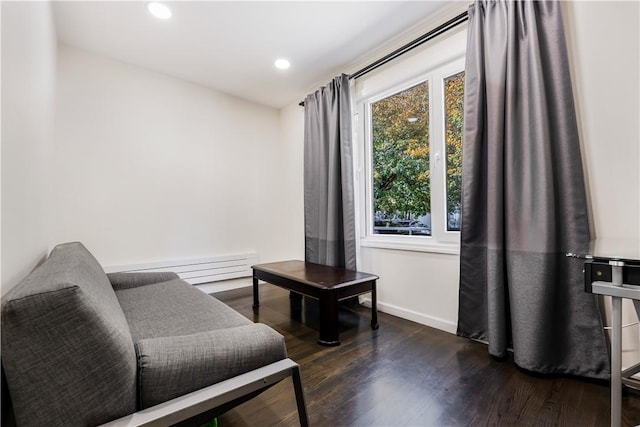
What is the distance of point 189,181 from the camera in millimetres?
3400

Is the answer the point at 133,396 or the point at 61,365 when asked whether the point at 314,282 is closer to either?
the point at 133,396

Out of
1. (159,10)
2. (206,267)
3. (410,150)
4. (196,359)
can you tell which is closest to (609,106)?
(410,150)

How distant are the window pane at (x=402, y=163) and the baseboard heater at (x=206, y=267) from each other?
1843 millimetres

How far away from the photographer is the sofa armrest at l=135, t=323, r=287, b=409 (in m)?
0.87

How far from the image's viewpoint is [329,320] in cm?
210

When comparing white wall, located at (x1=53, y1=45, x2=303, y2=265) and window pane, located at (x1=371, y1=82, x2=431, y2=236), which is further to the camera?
white wall, located at (x1=53, y1=45, x2=303, y2=265)

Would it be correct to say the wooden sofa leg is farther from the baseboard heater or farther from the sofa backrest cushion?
the baseboard heater

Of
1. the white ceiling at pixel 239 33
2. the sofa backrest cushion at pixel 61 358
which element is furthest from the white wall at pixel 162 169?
the sofa backrest cushion at pixel 61 358

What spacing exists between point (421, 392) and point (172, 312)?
1.44 metres

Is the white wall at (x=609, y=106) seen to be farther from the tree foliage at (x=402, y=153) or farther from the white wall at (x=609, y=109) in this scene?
the tree foliage at (x=402, y=153)

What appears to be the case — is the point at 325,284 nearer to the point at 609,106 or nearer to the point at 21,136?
the point at 21,136

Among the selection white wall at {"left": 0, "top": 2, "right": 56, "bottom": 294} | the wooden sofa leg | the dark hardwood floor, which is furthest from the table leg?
white wall at {"left": 0, "top": 2, "right": 56, "bottom": 294}

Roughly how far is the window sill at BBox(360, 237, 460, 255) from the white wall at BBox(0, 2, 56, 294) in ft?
8.01

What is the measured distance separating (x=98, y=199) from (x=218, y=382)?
9.01ft
